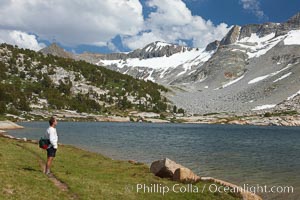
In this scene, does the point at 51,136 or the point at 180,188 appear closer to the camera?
the point at 51,136

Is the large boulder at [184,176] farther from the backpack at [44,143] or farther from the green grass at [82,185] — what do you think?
the backpack at [44,143]

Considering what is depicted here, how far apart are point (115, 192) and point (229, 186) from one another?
1001 cm

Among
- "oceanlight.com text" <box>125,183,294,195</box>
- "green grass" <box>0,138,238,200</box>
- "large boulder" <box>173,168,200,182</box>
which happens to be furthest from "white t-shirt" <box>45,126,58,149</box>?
"large boulder" <box>173,168,200,182</box>

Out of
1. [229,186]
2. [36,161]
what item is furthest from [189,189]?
[36,161]

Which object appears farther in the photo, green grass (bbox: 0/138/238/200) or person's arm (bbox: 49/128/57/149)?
person's arm (bbox: 49/128/57/149)

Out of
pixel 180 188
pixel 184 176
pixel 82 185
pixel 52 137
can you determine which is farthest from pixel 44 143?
pixel 184 176

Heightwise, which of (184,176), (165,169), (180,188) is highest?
(165,169)

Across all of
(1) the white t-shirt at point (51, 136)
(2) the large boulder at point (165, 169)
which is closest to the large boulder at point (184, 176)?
(2) the large boulder at point (165, 169)

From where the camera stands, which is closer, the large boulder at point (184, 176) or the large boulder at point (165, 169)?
the large boulder at point (184, 176)

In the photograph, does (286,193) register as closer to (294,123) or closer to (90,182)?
(90,182)

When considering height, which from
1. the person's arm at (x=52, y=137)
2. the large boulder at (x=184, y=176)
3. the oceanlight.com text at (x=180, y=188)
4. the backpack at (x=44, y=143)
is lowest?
the oceanlight.com text at (x=180, y=188)

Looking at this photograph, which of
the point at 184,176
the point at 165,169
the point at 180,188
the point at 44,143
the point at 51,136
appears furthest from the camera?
the point at 165,169

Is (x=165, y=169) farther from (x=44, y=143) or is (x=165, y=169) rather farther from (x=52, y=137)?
(x=44, y=143)

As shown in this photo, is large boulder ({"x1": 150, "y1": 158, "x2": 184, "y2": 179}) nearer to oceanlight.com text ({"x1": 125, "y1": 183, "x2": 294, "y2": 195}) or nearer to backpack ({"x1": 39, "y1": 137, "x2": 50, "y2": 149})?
oceanlight.com text ({"x1": 125, "y1": 183, "x2": 294, "y2": 195})
